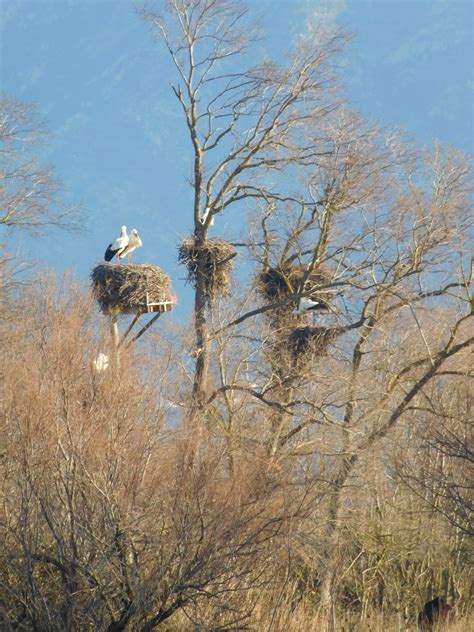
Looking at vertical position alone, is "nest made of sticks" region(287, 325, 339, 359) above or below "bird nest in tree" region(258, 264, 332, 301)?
below

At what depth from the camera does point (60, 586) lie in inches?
469

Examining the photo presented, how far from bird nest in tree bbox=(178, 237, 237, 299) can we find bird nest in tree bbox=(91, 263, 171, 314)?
1.14m

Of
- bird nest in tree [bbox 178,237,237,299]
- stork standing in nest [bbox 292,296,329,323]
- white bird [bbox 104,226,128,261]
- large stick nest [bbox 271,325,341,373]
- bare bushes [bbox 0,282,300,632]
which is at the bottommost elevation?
bare bushes [bbox 0,282,300,632]

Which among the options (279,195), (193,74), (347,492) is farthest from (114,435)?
(193,74)

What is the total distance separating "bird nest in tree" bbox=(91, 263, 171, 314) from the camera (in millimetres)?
18141

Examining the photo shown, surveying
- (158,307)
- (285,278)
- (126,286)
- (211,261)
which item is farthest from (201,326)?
(126,286)

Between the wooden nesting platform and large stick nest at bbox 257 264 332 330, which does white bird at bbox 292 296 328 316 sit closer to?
large stick nest at bbox 257 264 332 330

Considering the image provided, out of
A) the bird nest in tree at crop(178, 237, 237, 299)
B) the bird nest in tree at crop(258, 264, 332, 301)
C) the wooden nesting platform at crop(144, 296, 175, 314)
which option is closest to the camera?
the wooden nesting platform at crop(144, 296, 175, 314)

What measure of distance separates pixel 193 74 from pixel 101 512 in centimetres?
1145

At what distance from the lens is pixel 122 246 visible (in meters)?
20.2

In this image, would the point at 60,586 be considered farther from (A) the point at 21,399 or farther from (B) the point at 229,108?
(B) the point at 229,108

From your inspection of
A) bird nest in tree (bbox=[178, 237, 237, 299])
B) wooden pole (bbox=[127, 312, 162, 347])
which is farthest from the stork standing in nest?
wooden pole (bbox=[127, 312, 162, 347])

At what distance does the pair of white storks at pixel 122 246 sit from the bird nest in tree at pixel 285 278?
7.48 feet

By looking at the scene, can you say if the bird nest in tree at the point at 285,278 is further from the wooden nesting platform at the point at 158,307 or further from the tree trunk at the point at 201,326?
the wooden nesting platform at the point at 158,307
